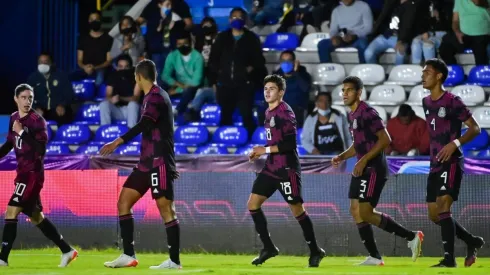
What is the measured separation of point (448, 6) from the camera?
69.8 ft

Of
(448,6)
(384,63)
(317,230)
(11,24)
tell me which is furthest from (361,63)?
(11,24)

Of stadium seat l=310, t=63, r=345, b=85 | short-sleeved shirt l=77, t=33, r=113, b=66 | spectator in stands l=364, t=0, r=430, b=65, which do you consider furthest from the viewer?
short-sleeved shirt l=77, t=33, r=113, b=66

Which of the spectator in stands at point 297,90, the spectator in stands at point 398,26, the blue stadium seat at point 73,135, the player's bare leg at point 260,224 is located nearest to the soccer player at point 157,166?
the player's bare leg at point 260,224

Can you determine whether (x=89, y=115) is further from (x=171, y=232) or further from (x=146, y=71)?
(x=171, y=232)

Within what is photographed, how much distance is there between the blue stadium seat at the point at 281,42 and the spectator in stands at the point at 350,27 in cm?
114

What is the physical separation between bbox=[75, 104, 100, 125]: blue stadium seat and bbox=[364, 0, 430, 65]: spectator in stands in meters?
5.17

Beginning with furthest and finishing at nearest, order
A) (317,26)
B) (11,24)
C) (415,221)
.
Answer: (11,24) → (317,26) → (415,221)

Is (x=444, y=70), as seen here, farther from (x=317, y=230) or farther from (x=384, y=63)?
(x=384, y=63)

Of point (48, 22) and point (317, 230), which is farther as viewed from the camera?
point (48, 22)

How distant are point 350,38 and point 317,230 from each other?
6.50m

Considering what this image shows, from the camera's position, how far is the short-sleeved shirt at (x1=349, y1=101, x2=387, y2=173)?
12.5 meters

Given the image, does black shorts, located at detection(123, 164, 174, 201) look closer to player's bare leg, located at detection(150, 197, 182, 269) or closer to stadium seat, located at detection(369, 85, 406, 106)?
player's bare leg, located at detection(150, 197, 182, 269)

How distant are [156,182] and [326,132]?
20.9 feet

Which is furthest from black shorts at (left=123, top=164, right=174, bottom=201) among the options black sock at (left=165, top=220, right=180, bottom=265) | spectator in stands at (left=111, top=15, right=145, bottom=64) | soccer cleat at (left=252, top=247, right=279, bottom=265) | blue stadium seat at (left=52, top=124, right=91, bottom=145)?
spectator in stands at (left=111, top=15, right=145, bottom=64)
